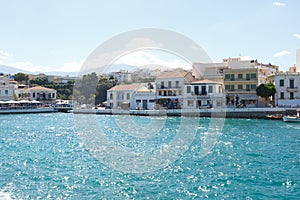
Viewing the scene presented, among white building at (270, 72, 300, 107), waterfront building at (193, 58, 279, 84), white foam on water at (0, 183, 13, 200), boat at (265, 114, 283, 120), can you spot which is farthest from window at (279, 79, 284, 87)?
white foam on water at (0, 183, 13, 200)

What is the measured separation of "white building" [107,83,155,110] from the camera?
48.8 m

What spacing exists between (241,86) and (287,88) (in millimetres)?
5933

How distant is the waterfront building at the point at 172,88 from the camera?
1810 inches

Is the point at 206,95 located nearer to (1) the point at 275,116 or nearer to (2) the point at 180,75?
(2) the point at 180,75

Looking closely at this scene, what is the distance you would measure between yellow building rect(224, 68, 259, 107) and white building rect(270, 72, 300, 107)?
3223mm

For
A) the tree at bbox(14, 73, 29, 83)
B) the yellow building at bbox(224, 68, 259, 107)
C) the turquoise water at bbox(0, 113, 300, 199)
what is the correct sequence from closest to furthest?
1. the turquoise water at bbox(0, 113, 300, 199)
2. the yellow building at bbox(224, 68, 259, 107)
3. the tree at bbox(14, 73, 29, 83)

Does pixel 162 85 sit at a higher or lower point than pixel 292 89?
A: higher

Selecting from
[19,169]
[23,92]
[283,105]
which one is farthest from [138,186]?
[23,92]

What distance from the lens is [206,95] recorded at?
141ft

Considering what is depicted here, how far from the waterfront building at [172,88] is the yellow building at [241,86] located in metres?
5.22

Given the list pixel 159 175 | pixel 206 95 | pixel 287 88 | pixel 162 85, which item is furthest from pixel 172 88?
pixel 159 175

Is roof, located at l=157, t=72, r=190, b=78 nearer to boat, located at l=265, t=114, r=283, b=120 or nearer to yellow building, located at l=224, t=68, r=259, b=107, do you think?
yellow building, located at l=224, t=68, r=259, b=107

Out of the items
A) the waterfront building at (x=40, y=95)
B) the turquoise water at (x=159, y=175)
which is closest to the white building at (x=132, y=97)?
the waterfront building at (x=40, y=95)

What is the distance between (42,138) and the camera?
22.5 m
